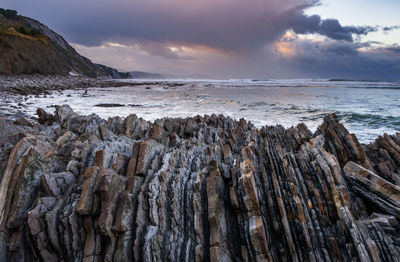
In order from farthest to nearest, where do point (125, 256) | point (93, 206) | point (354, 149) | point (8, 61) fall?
1. point (8, 61)
2. point (354, 149)
3. point (93, 206)
4. point (125, 256)

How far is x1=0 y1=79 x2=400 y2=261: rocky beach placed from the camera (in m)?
3.90

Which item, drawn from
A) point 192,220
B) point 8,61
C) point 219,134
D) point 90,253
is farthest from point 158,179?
point 8,61

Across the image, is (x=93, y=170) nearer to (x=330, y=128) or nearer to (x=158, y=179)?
(x=158, y=179)

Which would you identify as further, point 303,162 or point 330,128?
point 330,128

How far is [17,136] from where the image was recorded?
7.63 m

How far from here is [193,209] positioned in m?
4.51

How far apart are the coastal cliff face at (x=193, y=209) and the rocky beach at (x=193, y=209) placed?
2 centimetres

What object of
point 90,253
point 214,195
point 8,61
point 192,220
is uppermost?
point 8,61

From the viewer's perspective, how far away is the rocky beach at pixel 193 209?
12.8ft

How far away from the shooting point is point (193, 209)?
4.51m

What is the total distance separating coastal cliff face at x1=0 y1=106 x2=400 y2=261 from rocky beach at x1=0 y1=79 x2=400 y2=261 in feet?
0.06

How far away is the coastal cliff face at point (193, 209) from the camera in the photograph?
12.8ft

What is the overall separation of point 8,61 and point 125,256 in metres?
64.2

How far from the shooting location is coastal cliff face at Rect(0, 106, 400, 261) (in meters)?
3.90
